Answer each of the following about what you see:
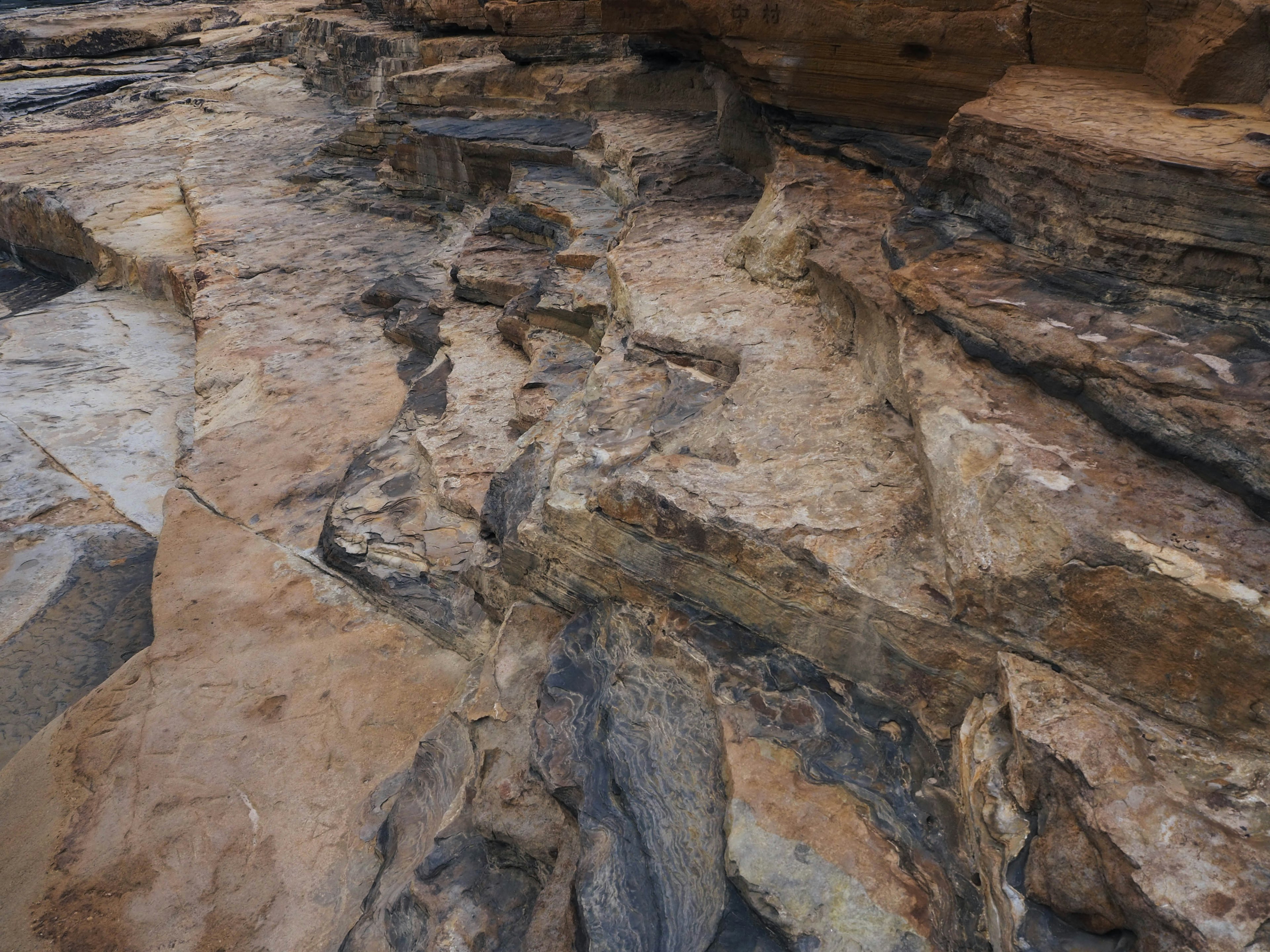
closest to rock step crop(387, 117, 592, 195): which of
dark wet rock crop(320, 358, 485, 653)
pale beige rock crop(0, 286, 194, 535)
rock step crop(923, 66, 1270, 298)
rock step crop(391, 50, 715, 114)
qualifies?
rock step crop(391, 50, 715, 114)

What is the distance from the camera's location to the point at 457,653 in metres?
3.52

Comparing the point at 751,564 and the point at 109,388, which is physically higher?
the point at 751,564

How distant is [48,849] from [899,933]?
2731mm

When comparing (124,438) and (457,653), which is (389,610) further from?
(124,438)

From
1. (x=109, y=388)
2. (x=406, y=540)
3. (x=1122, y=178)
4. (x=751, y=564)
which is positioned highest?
(x=1122, y=178)

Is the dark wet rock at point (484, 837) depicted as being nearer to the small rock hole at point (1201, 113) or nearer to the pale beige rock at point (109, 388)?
the small rock hole at point (1201, 113)

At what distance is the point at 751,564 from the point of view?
2.25 meters

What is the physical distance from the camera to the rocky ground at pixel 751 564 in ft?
5.85

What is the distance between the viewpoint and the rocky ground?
178 cm

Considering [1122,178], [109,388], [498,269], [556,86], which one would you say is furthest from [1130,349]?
[109,388]

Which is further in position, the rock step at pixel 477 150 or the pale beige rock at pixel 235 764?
the rock step at pixel 477 150

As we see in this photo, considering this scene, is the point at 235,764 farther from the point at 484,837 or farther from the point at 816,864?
the point at 816,864

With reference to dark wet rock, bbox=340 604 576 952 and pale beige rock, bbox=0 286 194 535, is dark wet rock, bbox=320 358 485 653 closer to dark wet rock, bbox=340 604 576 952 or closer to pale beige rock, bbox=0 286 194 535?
dark wet rock, bbox=340 604 576 952

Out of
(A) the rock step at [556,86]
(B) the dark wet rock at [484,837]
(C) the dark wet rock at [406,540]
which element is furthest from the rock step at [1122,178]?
(A) the rock step at [556,86]
